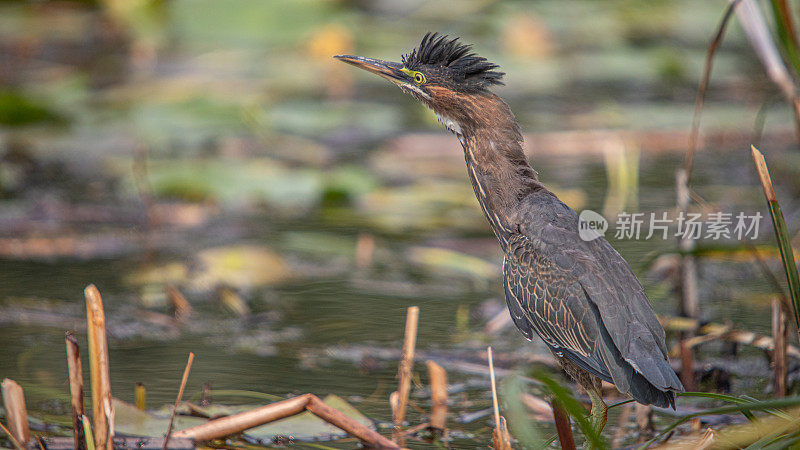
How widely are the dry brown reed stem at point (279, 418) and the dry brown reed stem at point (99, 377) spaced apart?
1.07 feet

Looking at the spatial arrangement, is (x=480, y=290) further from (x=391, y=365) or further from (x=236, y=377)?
(x=236, y=377)

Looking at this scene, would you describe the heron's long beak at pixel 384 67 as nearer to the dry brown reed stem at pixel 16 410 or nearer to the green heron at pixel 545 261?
the green heron at pixel 545 261

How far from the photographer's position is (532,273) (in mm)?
3273

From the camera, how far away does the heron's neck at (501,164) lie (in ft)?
11.5

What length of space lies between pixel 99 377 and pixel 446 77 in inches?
60.4

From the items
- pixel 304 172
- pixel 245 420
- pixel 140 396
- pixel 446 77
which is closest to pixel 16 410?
pixel 140 396

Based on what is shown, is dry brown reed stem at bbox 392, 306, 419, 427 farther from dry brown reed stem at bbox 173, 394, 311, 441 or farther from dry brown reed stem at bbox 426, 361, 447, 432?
dry brown reed stem at bbox 173, 394, 311, 441

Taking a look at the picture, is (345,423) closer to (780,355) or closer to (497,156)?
(497,156)

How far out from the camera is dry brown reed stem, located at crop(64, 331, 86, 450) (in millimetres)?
2902

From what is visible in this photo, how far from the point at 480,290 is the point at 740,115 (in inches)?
158

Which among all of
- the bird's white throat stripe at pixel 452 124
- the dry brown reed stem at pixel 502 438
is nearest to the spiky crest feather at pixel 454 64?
the bird's white throat stripe at pixel 452 124

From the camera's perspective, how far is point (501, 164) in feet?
11.5

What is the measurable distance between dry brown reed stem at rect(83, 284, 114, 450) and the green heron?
1279 millimetres

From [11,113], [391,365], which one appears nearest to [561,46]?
[11,113]
